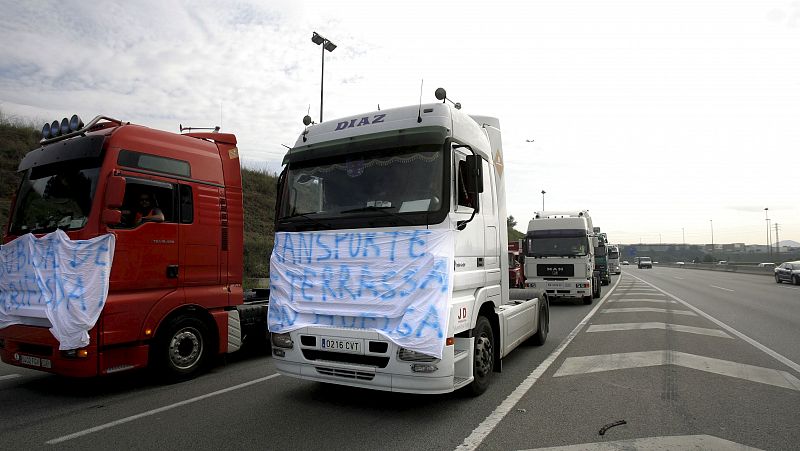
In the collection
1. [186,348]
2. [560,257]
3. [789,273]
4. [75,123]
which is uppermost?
[75,123]

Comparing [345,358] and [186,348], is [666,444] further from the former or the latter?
[186,348]

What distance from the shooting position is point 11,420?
5.01m

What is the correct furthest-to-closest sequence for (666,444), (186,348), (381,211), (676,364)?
(676,364)
(186,348)
(381,211)
(666,444)

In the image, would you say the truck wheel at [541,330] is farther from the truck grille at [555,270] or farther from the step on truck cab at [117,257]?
the truck grille at [555,270]

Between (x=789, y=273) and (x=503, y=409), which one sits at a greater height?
(x=789, y=273)

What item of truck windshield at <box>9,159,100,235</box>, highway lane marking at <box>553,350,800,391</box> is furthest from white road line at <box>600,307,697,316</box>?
truck windshield at <box>9,159,100,235</box>

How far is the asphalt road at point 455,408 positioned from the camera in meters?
4.28

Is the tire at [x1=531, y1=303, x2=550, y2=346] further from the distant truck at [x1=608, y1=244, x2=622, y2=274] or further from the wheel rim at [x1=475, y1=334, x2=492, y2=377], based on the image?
the distant truck at [x1=608, y1=244, x2=622, y2=274]

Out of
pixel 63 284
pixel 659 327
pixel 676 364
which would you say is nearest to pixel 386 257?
pixel 63 284

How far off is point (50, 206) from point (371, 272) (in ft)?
14.4

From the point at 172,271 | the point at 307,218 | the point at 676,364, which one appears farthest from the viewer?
the point at 676,364

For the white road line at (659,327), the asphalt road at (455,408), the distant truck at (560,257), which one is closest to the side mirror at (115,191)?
the asphalt road at (455,408)

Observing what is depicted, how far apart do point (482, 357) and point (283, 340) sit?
2.25 meters

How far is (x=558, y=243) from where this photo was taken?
53.4ft
